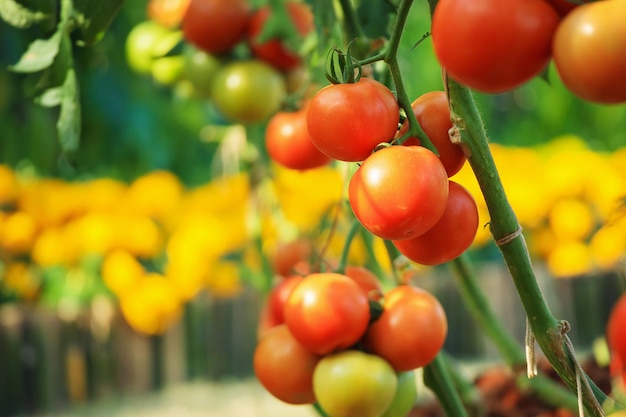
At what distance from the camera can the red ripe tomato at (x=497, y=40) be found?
1.11 feet

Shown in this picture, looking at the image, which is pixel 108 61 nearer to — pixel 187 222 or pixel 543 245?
pixel 187 222

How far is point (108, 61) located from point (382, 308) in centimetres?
136

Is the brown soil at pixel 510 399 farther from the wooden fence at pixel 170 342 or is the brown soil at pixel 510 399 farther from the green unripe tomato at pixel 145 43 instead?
the wooden fence at pixel 170 342

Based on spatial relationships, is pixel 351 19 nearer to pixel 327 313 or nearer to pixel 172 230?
pixel 327 313

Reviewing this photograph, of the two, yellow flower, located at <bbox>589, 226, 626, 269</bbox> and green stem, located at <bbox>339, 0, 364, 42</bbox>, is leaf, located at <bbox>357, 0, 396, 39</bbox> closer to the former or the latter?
green stem, located at <bbox>339, 0, 364, 42</bbox>

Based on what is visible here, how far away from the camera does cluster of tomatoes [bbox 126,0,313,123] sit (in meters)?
0.90

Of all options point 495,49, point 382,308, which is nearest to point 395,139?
point 495,49

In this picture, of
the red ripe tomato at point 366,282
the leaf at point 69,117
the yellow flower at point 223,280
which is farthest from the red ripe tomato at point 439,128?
the yellow flower at point 223,280

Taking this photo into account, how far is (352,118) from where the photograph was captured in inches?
16.9

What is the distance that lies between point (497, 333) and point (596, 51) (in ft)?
2.15

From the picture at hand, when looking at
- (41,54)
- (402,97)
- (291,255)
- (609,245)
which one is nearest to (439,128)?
(402,97)

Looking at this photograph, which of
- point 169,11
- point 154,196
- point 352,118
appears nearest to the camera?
point 352,118

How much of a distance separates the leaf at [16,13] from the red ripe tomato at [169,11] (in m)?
0.30

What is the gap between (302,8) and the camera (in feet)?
3.20
